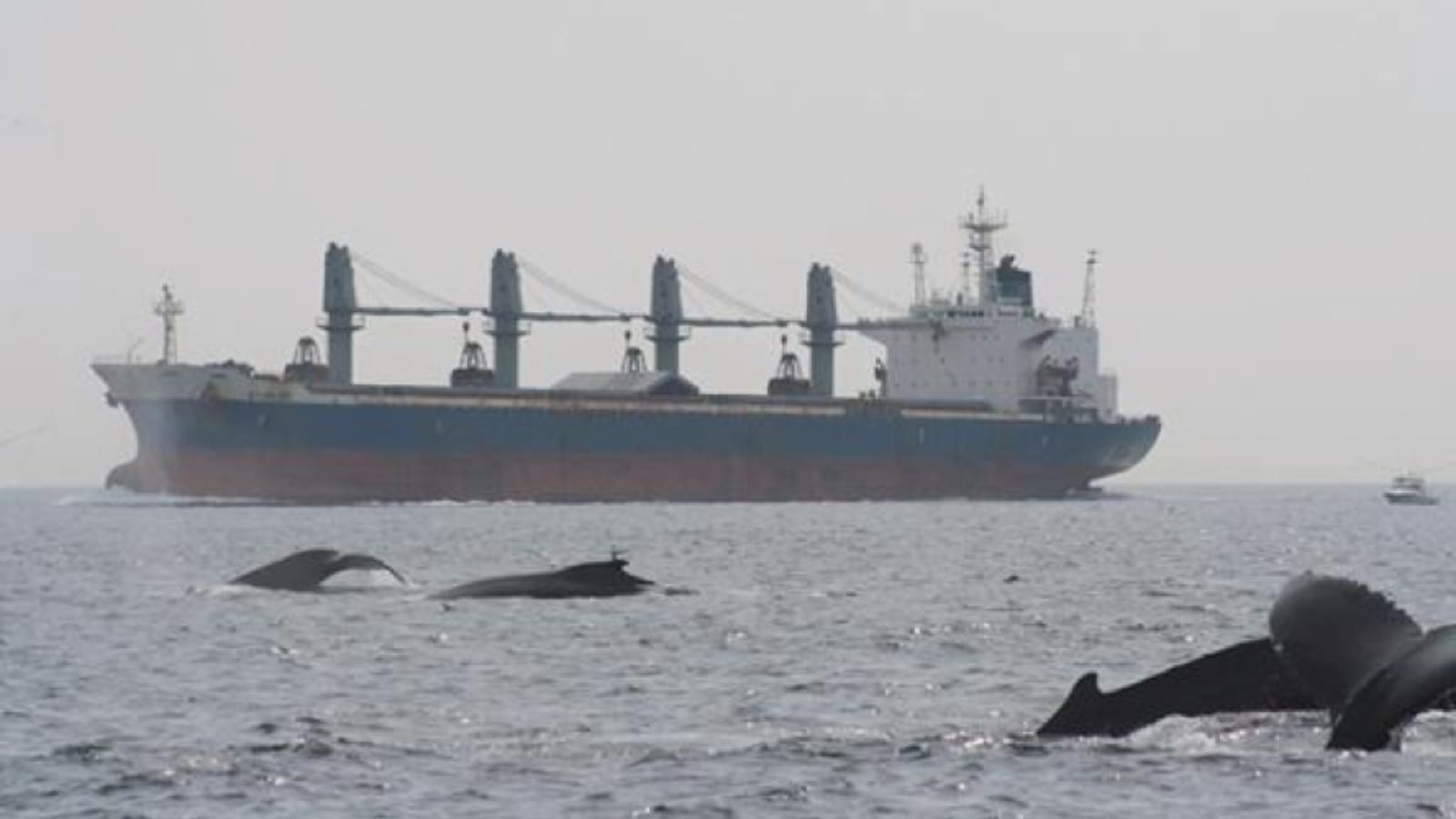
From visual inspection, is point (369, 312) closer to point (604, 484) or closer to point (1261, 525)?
point (604, 484)

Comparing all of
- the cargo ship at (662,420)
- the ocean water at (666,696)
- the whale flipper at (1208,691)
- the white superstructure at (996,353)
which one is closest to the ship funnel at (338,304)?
the cargo ship at (662,420)

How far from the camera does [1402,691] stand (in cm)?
2189

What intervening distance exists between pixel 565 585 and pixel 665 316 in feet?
401

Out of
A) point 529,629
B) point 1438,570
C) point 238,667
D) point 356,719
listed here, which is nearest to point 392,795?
point 356,719

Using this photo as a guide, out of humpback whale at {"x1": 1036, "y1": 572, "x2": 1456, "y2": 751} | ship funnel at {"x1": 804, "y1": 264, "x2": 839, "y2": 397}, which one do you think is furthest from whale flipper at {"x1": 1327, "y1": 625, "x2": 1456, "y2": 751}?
ship funnel at {"x1": 804, "y1": 264, "x2": 839, "y2": 397}

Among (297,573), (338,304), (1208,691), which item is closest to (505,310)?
(338,304)

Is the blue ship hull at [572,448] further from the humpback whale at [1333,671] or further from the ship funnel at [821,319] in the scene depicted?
the humpback whale at [1333,671]

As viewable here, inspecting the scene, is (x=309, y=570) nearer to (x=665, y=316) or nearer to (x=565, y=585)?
(x=565, y=585)

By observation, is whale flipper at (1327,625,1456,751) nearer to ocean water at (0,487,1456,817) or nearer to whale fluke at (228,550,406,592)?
ocean water at (0,487,1456,817)

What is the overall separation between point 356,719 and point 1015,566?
155 feet

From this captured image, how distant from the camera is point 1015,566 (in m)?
77.2

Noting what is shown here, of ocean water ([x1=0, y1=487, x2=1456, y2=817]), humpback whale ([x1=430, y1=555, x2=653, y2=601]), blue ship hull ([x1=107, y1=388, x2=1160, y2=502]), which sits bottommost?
ocean water ([x1=0, y1=487, x2=1456, y2=817])

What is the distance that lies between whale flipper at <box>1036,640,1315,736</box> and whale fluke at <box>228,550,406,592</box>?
32186mm

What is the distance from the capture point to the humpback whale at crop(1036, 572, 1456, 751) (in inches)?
867
